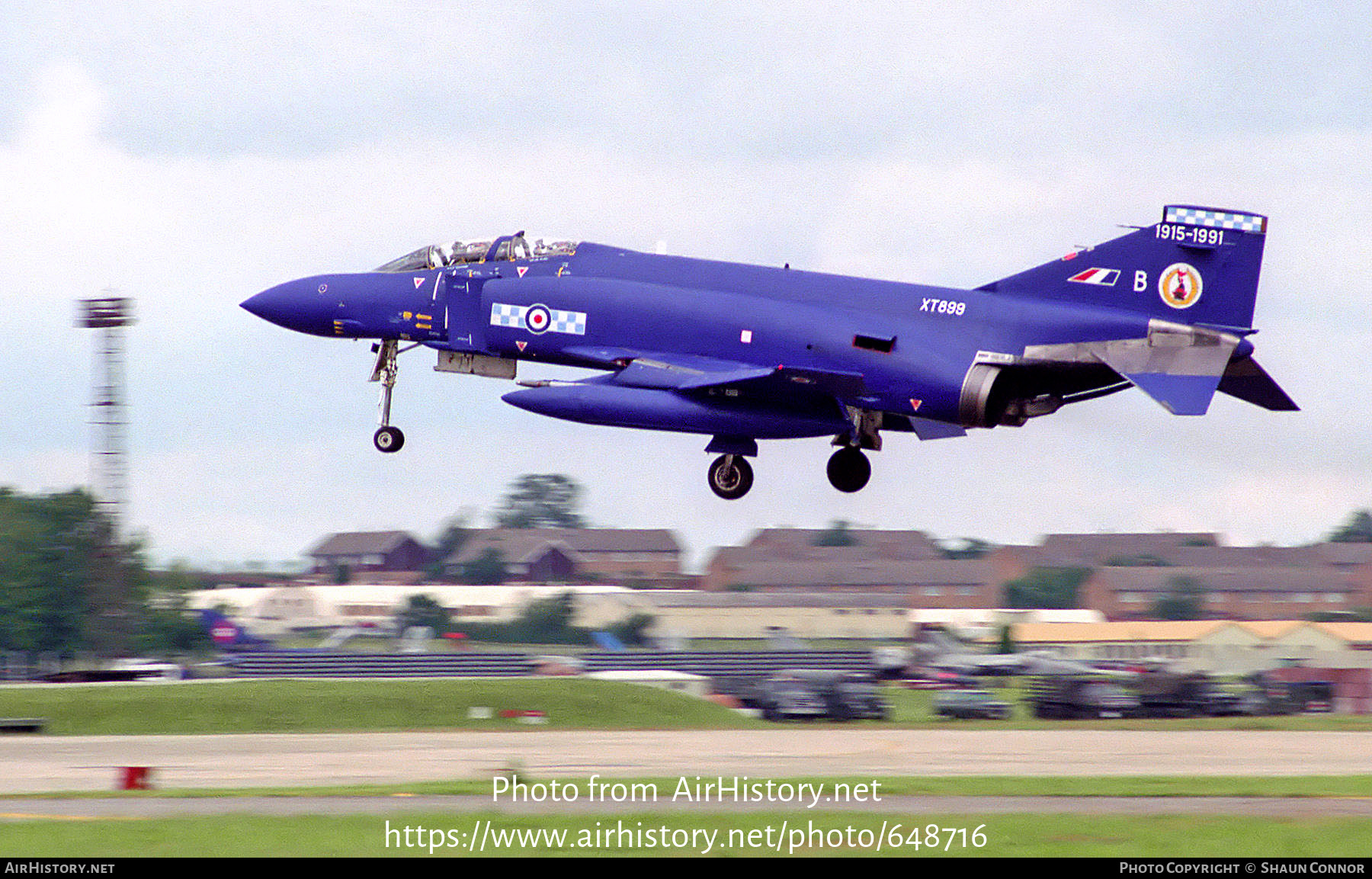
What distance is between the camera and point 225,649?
10019 cm

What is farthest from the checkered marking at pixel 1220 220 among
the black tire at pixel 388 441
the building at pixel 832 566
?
the building at pixel 832 566

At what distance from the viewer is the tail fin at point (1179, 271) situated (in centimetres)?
2964

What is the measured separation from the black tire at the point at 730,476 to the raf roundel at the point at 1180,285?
7.83 m

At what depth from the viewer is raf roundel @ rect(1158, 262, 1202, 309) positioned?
97.5 ft

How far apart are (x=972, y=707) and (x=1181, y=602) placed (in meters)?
55.4

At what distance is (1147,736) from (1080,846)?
2246cm

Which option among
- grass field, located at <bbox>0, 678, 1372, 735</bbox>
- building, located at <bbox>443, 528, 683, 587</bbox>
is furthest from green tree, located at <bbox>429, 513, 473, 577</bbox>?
grass field, located at <bbox>0, 678, 1372, 735</bbox>

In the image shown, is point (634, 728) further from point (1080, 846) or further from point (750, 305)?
point (1080, 846)

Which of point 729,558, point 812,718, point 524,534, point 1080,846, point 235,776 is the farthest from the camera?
point 524,534

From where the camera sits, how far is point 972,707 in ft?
166

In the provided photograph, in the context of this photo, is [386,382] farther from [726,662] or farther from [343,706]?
[726,662]

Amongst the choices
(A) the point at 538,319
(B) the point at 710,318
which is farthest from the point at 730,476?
(A) the point at 538,319

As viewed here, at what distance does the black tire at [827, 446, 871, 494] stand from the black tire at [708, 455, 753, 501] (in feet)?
5.23
